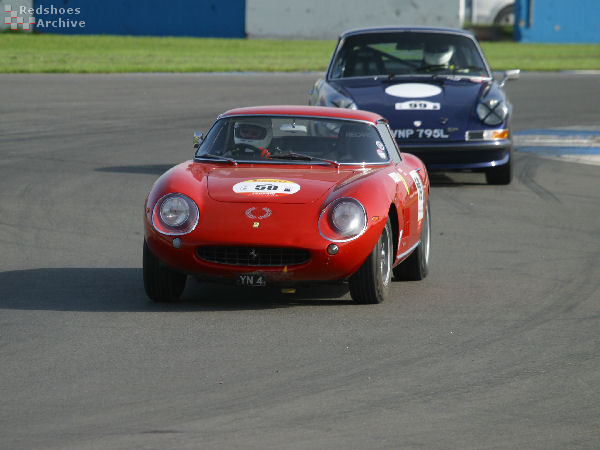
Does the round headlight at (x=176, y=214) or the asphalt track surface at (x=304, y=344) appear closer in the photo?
the asphalt track surface at (x=304, y=344)

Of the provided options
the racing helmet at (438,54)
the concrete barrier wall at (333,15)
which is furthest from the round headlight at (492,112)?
the concrete barrier wall at (333,15)

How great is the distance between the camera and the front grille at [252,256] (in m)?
6.78

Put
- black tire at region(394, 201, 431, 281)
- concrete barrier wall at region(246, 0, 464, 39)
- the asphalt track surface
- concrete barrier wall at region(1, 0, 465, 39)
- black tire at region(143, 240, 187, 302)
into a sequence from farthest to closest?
concrete barrier wall at region(246, 0, 464, 39) < concrete barrier wall at region(1, 0, 465, 39) < black tire at region(394, 201, 431, 281) < black tire at region(143, 240, 187, 302) < the asphalt track surface

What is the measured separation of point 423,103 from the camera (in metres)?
12.4

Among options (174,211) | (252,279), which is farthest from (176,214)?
(252,279)

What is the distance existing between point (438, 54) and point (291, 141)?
Result: 5964 mm

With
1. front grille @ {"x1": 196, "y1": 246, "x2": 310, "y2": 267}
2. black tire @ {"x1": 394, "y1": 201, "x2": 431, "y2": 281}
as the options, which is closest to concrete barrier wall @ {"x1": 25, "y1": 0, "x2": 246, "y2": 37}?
black tire @ {"x1": 394, "y1": 201, "x2": 431, "y2": 281}

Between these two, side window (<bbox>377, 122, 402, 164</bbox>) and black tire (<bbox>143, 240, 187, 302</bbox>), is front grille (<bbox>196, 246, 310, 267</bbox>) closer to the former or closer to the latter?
black tire (<bbox>143, 240, 187, 302</bbox>)

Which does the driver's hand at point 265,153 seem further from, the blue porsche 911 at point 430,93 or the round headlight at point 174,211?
the blue porsche 911 at point 430,93

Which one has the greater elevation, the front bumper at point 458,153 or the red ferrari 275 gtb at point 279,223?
the red ferrari 275 gtb at point 279,223

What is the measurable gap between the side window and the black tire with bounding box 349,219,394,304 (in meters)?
0.92

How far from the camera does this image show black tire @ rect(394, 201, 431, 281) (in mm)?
8000

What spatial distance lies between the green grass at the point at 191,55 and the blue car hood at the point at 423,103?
14.0 m

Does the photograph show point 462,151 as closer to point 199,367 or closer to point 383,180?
point 383,180
